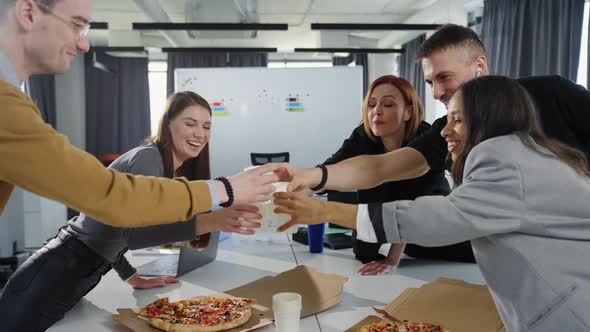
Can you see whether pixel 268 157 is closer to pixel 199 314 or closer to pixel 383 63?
pixel 383 63

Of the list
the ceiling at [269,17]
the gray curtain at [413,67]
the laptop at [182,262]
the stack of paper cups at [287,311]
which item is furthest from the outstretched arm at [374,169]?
the gray curtain at [413,67]

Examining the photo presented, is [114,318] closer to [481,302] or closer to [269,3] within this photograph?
[481,302]

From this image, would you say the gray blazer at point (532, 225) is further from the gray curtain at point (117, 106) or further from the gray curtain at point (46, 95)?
the gray curtain at point (117, 106)

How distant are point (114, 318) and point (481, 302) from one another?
1103mm

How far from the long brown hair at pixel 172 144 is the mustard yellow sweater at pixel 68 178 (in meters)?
1.01

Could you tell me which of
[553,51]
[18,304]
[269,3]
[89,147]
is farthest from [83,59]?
[18,304]

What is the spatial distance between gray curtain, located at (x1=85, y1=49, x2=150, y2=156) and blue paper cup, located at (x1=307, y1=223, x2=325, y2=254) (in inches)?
275

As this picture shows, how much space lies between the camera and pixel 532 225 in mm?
1114

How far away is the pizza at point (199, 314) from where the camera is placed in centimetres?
124

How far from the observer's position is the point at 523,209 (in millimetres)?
1108

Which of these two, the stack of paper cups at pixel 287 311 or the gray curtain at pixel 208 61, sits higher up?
the gray curtain at pixel 208 61

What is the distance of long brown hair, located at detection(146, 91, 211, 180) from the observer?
2.10 m

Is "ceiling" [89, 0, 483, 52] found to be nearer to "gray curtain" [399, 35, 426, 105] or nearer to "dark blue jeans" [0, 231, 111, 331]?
"gray curtain" [399, 35, 426, 105]

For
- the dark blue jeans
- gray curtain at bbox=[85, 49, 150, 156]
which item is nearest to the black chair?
gray curtain at bbox=[85, 49, 150, 156]
